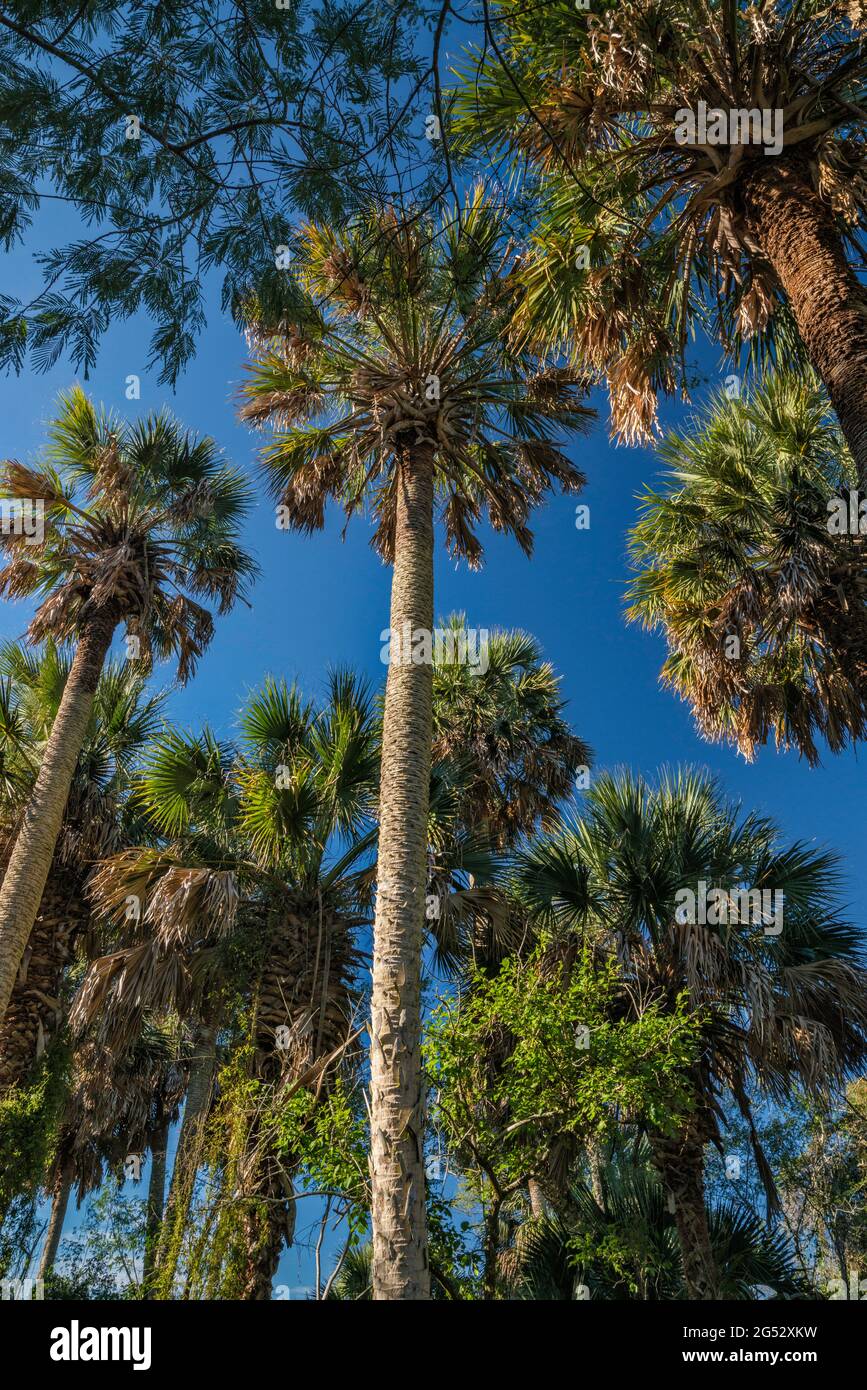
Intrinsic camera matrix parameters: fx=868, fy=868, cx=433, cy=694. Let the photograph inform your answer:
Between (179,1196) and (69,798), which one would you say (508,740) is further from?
(179,1196)

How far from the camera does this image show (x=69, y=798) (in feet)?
36.2

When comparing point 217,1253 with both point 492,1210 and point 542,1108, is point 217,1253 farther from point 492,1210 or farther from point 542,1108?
point 542,1108

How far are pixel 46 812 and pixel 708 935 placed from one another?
22.1ft

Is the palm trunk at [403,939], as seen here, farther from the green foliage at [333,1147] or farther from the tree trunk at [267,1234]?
the tree trunk at [267,1234]

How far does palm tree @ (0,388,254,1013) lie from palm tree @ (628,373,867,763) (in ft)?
18.7

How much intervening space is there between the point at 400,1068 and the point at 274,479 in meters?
6.53

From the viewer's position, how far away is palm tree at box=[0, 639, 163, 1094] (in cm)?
935

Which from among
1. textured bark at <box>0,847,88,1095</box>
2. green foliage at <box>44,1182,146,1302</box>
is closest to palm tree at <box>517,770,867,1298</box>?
textured bark at <box>0,847,88,1095</box>

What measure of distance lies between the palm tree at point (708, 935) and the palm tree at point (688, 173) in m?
4.38

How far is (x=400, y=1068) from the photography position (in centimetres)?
535

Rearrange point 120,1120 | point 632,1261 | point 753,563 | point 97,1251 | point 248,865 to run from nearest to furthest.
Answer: point 632,1261, point 248,865, point 753,563, point 97,1251, point 120,1120

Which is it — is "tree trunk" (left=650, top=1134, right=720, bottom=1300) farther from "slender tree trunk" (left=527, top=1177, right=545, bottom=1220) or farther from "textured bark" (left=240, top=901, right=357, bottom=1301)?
"textured bark" (left=240, top=901, right=357, bottom=1301)

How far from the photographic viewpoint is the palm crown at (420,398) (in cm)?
780

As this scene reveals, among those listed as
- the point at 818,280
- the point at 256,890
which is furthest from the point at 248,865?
the point at 818,280
